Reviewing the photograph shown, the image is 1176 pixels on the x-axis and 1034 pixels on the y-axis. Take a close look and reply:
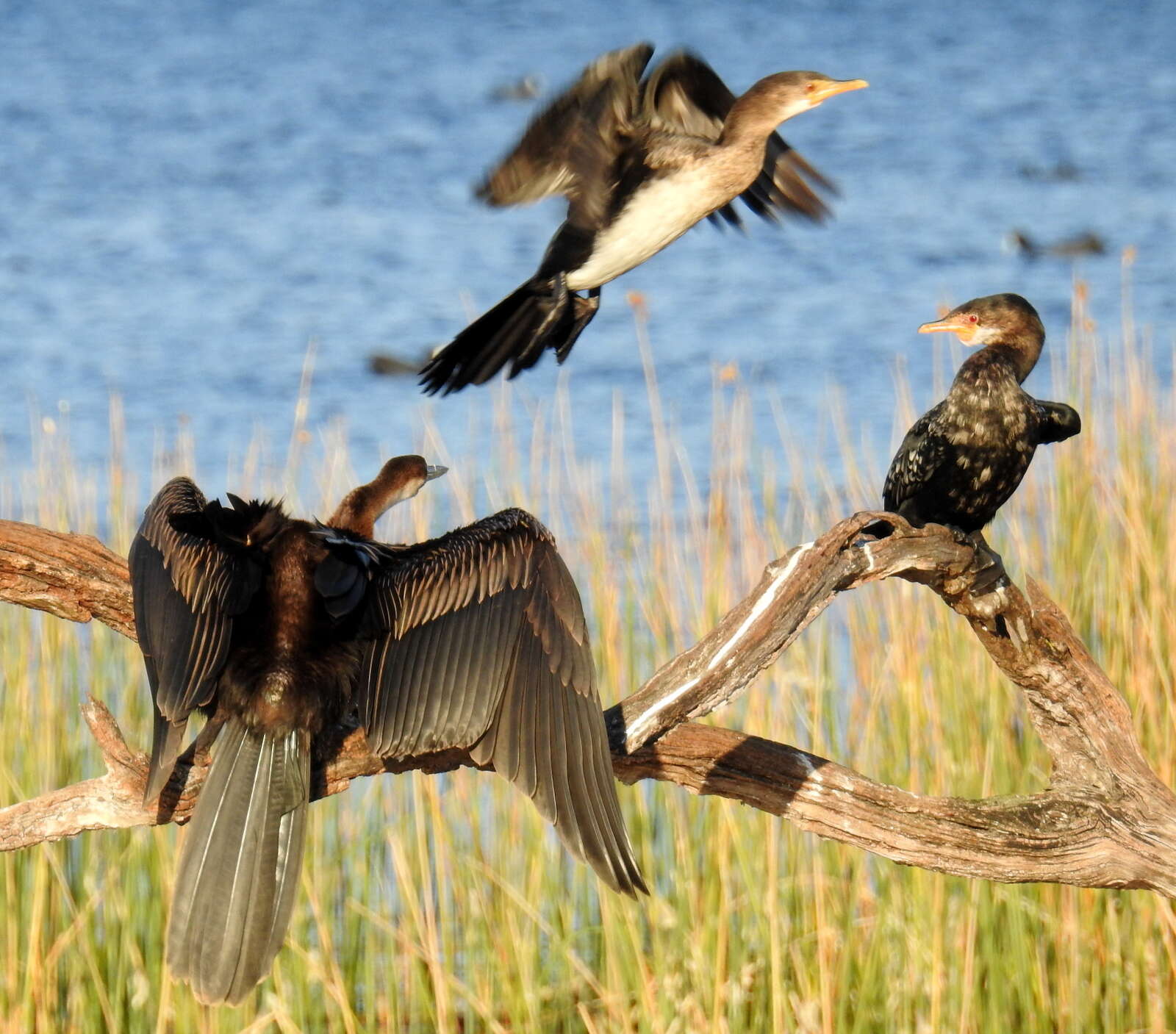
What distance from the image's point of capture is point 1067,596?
14.1 ft

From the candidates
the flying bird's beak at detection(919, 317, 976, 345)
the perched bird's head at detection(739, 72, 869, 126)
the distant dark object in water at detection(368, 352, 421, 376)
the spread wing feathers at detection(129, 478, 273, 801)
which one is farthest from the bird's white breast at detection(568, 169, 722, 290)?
the distant dark object in water at detection(368, 352, 421, 376)

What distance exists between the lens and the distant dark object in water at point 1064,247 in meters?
10.1

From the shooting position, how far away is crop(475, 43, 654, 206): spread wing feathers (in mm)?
3574

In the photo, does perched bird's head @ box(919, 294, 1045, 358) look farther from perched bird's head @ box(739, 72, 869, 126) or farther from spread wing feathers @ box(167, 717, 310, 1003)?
spread wing feathers @ box(167, 717, 310, 1003)

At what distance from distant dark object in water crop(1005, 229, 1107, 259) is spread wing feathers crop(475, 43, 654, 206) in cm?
697

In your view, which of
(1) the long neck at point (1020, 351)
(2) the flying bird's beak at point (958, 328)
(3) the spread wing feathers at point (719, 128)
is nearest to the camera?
(1) the long neck at point (1020, 351)

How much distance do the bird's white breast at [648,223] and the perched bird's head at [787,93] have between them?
269 mm

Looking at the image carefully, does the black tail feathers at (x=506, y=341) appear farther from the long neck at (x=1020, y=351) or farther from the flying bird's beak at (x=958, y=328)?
the long neck at (x=1020, y=351)

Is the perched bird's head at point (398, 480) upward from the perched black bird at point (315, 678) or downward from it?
upward

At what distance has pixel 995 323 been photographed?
341 cm

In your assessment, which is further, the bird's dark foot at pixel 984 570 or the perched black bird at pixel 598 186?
the perched black bird at pixel 598 186

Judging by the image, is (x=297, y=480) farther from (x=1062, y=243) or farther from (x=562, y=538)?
(x=1062, y=243)

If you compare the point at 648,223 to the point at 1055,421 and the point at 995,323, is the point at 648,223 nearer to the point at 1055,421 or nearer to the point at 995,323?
the point at 995,323

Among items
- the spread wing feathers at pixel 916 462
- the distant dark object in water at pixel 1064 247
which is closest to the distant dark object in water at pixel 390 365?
the distant dark object in water at pixel 1064 247
